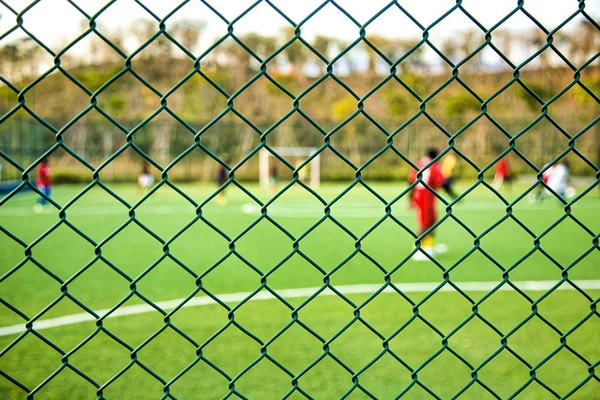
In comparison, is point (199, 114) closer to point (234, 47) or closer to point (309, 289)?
point (234, 47)

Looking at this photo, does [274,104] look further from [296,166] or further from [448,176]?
[448,176]

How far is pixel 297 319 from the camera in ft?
6.16

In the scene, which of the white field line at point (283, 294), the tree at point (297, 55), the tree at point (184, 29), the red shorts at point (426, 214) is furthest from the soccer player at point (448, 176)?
the tree at point (297, 55)

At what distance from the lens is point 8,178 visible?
21.3 meters

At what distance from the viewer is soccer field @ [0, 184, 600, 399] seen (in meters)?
2.08

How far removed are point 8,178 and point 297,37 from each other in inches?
891

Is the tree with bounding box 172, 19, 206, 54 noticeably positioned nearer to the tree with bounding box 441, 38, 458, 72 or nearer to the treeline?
the tree with bounding box 441, 38, 458, 72

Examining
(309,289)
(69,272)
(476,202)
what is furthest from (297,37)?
(476,202)

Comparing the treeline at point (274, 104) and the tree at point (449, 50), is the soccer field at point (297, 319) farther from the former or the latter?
the treeline at point (274, 104)

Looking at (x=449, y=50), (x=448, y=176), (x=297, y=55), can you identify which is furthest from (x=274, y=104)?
(x=448, y=176)

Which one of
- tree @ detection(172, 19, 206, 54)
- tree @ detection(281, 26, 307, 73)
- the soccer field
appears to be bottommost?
the soccer field

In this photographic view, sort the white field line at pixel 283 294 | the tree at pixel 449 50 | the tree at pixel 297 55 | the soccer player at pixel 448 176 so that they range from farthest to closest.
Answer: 1. the tree at pixel 297 55
2. the soccer player at pixel 448 176
3. the tree at pixel 449 50
4. the white field line at pixel 283 294

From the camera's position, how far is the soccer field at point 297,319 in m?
2.08

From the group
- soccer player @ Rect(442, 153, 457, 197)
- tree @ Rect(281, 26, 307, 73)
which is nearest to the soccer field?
soccer player @ Rect(442, 153, 457, 197)
